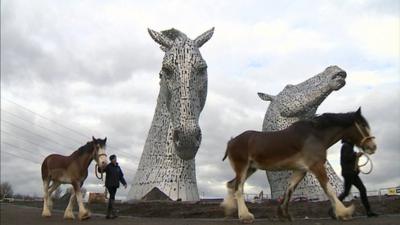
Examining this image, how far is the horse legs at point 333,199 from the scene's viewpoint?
26.8ft

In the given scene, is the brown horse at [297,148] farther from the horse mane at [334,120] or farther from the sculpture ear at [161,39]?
the sculpture ear at [161,39]

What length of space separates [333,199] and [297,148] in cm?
100

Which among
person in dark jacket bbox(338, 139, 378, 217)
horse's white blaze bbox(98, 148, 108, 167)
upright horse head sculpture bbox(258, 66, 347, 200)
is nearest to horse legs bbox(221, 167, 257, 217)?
person in dark jacket bbox(338, 139, 378, 217)

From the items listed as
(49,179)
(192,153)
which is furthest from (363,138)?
(192,153)

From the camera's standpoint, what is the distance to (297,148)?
8625mm

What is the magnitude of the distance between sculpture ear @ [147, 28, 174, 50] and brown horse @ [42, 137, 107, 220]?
1133cm

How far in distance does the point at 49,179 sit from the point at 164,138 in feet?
36.5

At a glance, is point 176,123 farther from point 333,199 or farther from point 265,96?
point 333,199

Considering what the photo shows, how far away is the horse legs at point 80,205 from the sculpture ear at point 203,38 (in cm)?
1268

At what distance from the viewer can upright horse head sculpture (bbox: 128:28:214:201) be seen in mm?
20609

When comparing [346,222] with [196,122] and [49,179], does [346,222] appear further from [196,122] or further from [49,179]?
[196,122]

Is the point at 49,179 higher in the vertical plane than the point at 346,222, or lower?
higher

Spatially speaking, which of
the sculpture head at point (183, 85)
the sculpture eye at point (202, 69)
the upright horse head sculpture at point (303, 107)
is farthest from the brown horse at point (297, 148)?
the upright horse head sculpture at point (303, 107)

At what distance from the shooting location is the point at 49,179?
12.7 m
